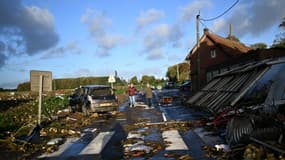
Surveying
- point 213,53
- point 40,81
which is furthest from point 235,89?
point 213,53

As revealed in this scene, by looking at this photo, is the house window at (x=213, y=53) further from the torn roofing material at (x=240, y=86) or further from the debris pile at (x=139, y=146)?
the debris pile at (x=139, y=146)

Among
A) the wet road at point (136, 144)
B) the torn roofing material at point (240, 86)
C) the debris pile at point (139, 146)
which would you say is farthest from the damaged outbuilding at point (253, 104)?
the debris pile at point (139, 146)

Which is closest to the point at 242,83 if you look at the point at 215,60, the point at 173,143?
the point at 173,143

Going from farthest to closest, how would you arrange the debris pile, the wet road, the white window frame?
the white window frame
the debris pile
the wet road

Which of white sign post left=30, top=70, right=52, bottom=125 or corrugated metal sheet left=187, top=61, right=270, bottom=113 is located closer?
corrugated metal sheet left=187, top=61, right=270, bottom=113

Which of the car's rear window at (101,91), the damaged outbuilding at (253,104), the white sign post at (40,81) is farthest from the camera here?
the car's rear window at (101,91)

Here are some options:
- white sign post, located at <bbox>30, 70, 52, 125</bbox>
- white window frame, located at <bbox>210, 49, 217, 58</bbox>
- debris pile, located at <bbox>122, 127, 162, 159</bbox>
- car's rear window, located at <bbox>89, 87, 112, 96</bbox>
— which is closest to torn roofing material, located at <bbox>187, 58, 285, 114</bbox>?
debris pile, located at <bbox>122, 127, 162, 159</bbox>

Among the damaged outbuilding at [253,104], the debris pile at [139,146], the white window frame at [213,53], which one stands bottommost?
the debris pile at [139,146]

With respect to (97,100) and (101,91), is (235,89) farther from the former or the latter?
(101,91)

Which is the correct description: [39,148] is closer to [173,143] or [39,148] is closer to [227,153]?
[173,143]

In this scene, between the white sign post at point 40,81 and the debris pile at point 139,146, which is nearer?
the debris pile at point 139,146

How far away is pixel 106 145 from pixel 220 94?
4.79 meters

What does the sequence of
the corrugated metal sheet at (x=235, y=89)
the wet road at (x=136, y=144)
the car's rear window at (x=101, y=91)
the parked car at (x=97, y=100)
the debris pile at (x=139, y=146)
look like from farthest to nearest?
the car's rear window at (x=101, y=91)
the parked car at (x=97, y=100)
the corrugated metal sheet at (x=235, y=89)
the debris pile at (x=139, y=146)
the wet road at (x=136, y=144)

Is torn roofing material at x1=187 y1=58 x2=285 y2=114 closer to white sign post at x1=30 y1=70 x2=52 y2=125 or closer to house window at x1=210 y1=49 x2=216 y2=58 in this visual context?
white sign post at x1=30 y1=70 x2=52 y2=125
